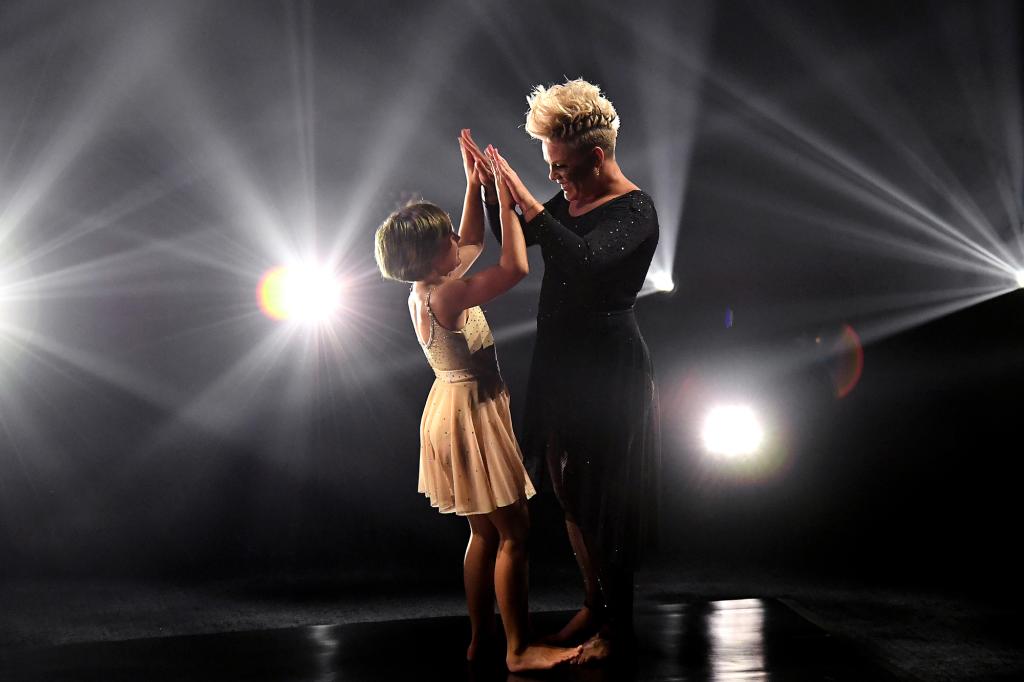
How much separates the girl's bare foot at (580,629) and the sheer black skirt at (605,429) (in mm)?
272

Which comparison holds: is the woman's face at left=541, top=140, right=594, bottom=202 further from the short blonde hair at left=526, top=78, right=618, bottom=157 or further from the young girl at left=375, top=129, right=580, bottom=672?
the young girl at left=375, top=129, right=580, bottom=672

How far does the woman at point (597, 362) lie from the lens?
2883mm

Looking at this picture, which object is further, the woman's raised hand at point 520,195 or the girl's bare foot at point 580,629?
the girl's bare foot at point 580,629

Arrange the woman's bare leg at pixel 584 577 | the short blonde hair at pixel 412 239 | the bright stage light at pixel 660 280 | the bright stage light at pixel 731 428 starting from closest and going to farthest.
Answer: the short blonde hair at pixel 412 239 → the woman's bare leg at pixel 584 577 → the bright stage light at pixel 660 280 → the bright stage light at pixel 731 428

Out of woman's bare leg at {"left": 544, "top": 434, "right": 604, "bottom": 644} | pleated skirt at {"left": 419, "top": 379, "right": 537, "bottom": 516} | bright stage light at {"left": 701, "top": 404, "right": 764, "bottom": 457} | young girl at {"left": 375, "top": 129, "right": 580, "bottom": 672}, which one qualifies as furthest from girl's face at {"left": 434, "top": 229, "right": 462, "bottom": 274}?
bright stage light at {"left": 701, "top": 404, "right": 764, "bottom": 457}

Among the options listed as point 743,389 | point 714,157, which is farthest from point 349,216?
point 743,389

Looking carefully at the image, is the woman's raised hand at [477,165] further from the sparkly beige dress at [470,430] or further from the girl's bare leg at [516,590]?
the girl's bare leg at [516,590]

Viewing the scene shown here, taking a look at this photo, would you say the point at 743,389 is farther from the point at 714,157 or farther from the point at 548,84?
the point at 548,84

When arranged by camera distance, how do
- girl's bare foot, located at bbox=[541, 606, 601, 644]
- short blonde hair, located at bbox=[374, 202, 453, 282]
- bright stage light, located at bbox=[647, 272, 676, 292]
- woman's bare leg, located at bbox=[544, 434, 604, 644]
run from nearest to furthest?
short blonde hair, located at bbox=[374, 202, 453, 282], woman's bare leg, located at bbox=[544, 434, 604, 644], girl's bare foot, located at bbox=[541, 606, 601, 644], bright stage light, located at bbox=[647, 272, 676, 292]

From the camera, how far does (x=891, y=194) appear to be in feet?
15.8

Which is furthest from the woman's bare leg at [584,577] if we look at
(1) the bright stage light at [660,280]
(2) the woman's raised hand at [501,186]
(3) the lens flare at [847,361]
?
(3) the lens flare at [847,361]

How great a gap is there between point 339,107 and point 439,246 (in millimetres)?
2052

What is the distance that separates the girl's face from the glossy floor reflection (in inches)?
45.8

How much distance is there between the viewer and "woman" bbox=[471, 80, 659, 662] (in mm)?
2883
